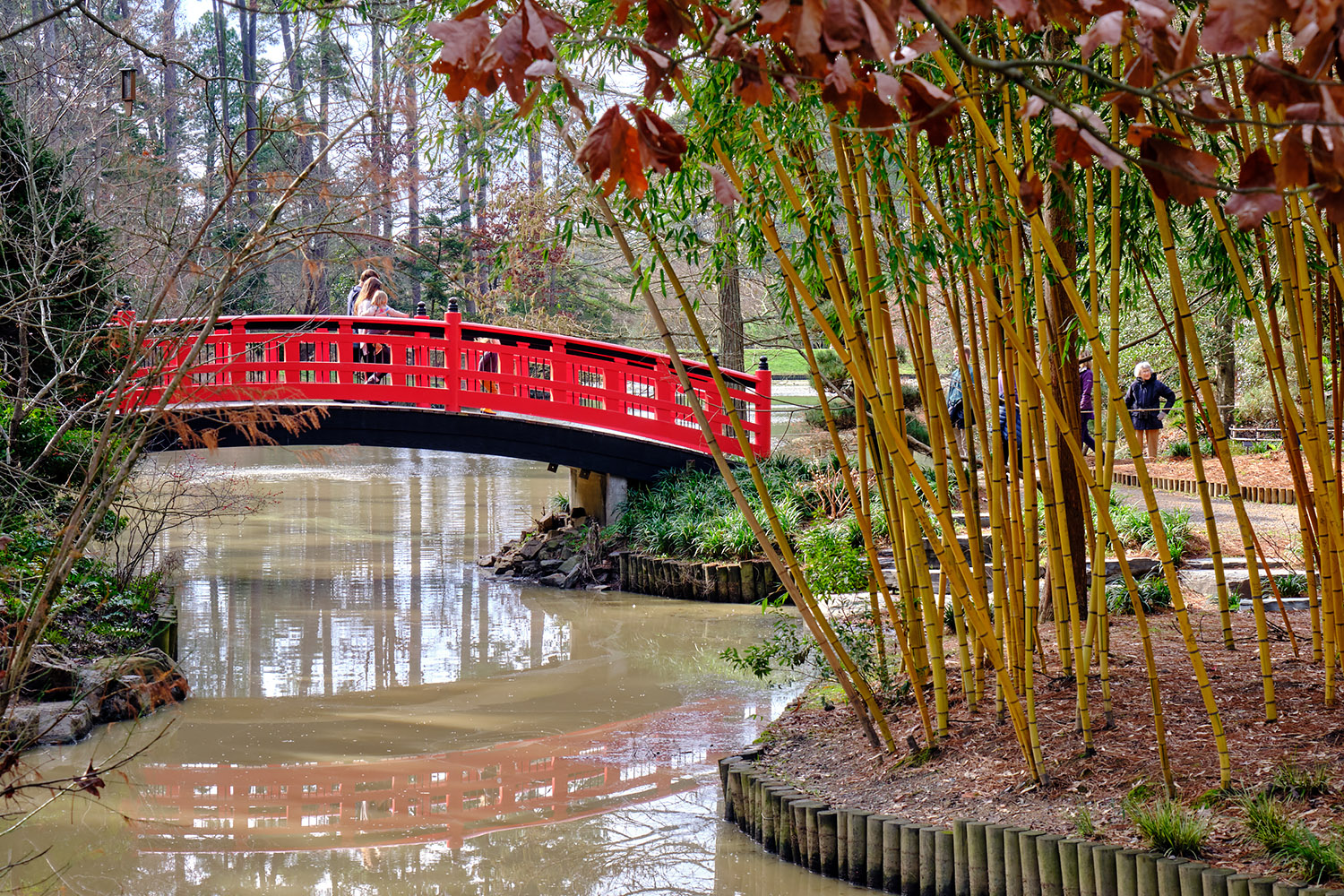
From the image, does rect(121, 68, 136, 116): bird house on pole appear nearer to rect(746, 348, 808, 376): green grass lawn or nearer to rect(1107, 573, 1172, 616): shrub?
rect(1107, 573, 1172, 616): shrub

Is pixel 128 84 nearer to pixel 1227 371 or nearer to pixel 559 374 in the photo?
pixel 559 374

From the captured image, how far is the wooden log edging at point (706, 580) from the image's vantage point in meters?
7.82

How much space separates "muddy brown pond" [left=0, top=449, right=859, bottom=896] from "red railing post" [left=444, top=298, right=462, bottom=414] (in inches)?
52.5

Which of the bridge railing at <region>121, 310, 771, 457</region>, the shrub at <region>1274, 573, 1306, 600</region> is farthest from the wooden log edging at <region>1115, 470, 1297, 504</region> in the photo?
the bridge railing at <region>121, 310, 771, 457</region>

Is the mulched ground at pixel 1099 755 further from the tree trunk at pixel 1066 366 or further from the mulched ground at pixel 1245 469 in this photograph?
the mulched ground at pixel 1245 469

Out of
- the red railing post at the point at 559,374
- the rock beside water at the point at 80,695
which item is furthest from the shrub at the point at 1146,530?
the rock beside water at the point at 80,695

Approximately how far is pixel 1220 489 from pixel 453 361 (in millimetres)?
5960

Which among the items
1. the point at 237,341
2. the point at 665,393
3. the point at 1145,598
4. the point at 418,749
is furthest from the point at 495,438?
the point at 1145,598

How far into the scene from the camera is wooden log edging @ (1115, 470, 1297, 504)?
8508mm

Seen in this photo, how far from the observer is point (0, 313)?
334 cm

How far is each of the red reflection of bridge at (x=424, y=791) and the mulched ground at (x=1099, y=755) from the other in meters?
0.70

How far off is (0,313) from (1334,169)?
3.39m

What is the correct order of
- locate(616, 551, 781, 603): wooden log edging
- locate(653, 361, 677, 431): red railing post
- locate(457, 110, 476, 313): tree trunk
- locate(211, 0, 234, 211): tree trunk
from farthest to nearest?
locate(653, 361, 677, 431): red railing post < locate(616, 551, 781, 603): wooden log edging < locate(457, 110, 476, 313): tree trunk < locate(211, 0, 234, 211): tree trunk

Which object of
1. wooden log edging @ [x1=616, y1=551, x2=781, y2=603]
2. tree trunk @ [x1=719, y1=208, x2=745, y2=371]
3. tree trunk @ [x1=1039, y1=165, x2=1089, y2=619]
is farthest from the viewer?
tree trunk @ [x1=719, y1=208, x2=745, y2=371]
